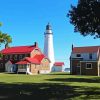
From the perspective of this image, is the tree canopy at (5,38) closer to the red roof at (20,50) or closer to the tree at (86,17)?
the tree at (86,17)

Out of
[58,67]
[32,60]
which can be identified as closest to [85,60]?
[32,60]

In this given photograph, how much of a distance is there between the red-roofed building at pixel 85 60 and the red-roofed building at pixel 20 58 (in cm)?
1290

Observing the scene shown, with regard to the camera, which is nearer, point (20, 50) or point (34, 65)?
point (34, 65)

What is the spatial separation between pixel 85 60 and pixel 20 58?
24.0 metres

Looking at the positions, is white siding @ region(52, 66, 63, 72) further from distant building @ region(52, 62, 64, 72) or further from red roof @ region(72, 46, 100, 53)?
red roof @ region(72, 46, 100, 53)

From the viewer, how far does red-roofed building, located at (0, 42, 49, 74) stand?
96.9 m

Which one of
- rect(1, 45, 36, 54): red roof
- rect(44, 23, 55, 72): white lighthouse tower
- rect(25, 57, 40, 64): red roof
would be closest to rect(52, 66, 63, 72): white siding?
rect(44, 23, 55, 72): white lighthouse tower

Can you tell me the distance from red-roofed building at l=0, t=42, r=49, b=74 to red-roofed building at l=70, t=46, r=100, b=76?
42.3ft

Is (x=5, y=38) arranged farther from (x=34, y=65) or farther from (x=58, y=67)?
(x=58, y=67)

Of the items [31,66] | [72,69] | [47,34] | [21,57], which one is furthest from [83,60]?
[47,34]

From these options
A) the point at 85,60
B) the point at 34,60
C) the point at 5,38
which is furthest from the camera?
the point at 34,60

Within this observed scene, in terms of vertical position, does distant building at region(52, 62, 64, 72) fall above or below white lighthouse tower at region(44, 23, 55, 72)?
below

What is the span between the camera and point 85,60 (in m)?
87.4

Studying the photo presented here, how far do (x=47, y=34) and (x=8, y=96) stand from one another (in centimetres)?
9682
